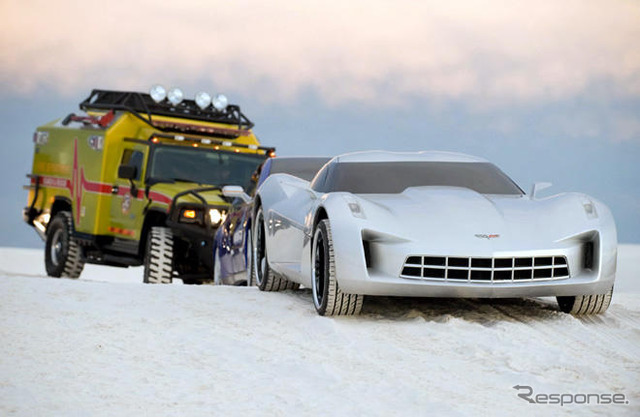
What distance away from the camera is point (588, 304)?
8188 mm

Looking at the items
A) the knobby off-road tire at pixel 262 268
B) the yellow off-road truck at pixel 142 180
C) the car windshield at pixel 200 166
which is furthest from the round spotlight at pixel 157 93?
the knobby off-road tire at pixel 262 268

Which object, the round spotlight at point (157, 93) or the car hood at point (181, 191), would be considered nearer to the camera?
the car hood at point (181, 191)

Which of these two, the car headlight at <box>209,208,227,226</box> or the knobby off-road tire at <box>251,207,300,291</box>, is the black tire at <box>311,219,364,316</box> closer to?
the knobby off-road tire at <box>251,207,300,291</box>

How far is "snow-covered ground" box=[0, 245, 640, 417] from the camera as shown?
527cm

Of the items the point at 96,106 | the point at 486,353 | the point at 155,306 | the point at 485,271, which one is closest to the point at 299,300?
the point at 155,306

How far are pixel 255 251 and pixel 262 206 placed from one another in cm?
56

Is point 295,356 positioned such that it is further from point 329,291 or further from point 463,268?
point 463,268

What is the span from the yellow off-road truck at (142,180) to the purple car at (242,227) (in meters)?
3.04

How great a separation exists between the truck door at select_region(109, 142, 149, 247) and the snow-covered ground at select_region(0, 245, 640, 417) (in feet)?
28.6

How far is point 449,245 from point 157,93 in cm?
1230

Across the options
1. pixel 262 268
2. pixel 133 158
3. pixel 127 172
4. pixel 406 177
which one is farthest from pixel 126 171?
pixel 406 177

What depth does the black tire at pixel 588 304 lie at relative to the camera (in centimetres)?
815

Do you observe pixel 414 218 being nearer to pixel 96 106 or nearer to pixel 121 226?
pixel 121 226

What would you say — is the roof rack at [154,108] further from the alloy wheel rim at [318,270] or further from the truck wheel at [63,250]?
the alloy wheel rim at [318,270]
